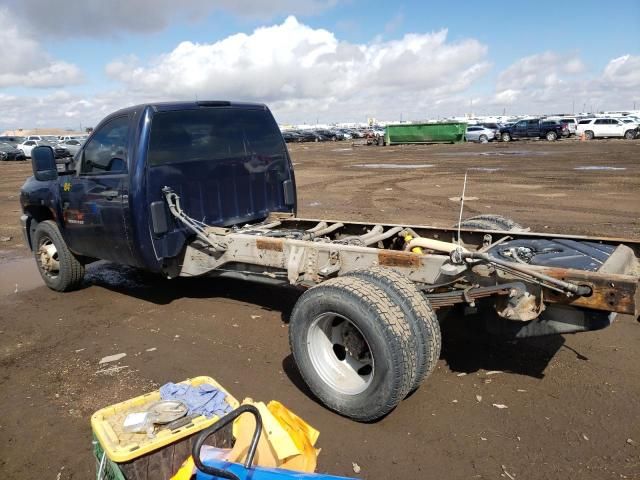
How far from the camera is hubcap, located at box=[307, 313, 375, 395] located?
137 inches

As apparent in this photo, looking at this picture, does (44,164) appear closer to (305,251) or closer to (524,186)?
(305,251)

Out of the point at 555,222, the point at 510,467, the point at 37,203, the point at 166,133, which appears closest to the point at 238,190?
the point at 166,133

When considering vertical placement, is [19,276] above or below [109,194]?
below

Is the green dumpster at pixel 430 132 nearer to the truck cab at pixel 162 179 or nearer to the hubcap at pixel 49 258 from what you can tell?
the truck cab at pixel 162 179

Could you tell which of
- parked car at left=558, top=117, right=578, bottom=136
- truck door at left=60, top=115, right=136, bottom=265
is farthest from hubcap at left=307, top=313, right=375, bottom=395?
parked car at left=558, top=117, right=578, bottom=136

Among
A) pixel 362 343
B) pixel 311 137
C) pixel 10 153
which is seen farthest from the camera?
pixel 311 137

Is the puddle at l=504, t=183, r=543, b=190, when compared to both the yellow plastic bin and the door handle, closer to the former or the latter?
the door handle

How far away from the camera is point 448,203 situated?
12203 millimetres

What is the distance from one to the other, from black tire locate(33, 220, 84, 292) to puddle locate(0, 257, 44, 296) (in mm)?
461

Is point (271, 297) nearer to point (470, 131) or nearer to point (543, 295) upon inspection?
point (543, 295)

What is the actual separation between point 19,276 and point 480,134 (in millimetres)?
43247

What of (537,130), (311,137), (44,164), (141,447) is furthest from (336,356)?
(311,137)

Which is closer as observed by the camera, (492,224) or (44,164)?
(492,224)

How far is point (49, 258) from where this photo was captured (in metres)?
6.38
